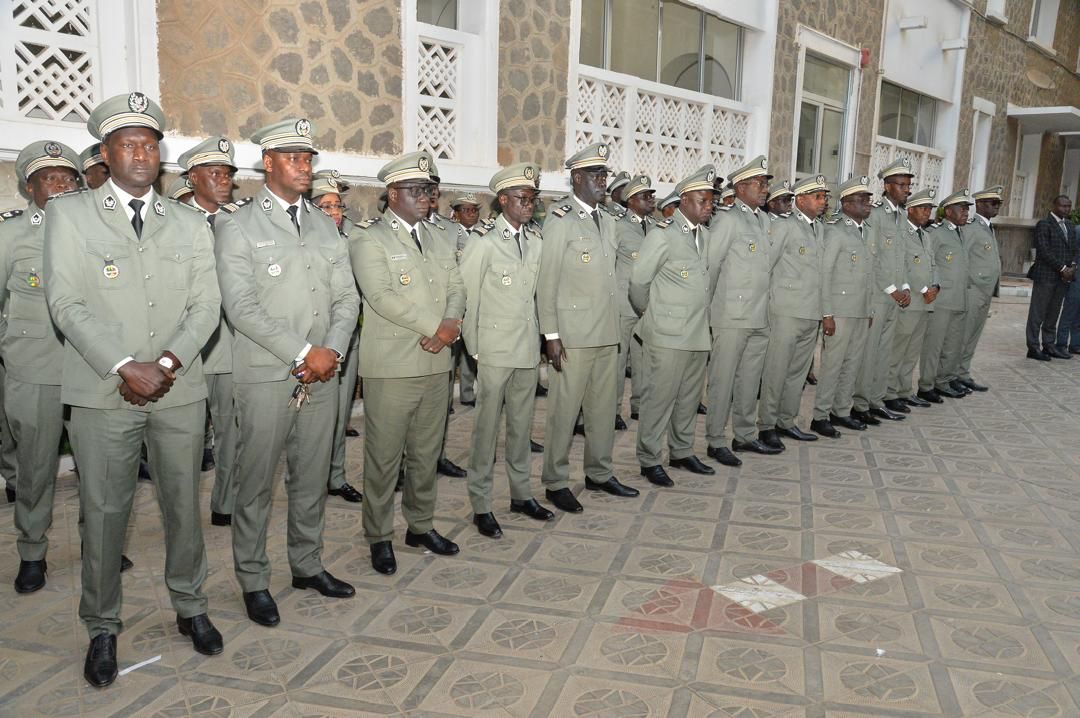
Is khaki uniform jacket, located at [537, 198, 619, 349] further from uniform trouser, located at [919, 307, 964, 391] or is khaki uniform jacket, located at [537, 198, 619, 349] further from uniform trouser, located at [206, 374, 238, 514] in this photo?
uniform trouser, located at [919, 307, 964, 391]

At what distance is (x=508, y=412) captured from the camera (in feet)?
14.0

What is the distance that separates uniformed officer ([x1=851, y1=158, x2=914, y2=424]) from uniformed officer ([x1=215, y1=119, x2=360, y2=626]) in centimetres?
466

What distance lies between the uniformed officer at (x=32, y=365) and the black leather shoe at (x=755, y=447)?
13.6ft

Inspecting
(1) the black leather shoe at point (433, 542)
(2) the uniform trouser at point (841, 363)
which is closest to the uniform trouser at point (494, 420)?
(1) the black leather shoe at point (433, 542)

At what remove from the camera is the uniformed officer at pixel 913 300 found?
6859 mm

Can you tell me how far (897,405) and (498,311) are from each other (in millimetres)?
4518

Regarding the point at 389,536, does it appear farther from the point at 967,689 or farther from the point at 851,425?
the point at 851,425

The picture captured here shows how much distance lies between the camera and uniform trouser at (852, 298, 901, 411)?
6.61 meters

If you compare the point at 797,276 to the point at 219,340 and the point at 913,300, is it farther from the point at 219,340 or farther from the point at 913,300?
the point at 219,340

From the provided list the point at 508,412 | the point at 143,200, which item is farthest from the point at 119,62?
the point at 508,412

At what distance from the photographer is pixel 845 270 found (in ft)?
20.2

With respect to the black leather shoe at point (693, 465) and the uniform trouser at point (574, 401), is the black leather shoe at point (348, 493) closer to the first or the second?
the uniform trouser at point (574, 401)

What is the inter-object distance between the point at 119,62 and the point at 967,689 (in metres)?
5.42

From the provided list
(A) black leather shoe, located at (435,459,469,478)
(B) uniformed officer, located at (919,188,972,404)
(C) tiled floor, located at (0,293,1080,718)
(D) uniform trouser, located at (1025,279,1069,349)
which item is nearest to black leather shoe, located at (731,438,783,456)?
(C) tiled floor, located at (0,293,1080,718)
